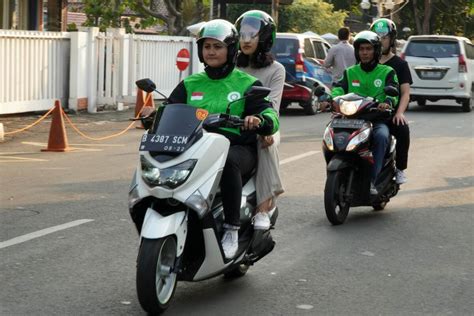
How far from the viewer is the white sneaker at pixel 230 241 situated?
20.4 ft

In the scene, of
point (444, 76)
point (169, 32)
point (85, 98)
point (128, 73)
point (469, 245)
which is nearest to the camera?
point (469, 245)

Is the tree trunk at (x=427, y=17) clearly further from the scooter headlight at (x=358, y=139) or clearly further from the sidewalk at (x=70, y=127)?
the scooter headlight at (x=358, y=139)

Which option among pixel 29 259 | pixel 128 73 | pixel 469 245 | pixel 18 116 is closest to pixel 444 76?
pixel 128 73

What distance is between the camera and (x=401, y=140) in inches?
399

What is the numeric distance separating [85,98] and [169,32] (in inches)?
A: 535

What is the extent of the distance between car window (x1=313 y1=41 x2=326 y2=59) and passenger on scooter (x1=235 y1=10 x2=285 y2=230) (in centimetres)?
1663

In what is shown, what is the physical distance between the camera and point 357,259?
25.9 ft

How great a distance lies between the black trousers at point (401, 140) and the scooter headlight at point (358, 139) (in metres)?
→ 0.64

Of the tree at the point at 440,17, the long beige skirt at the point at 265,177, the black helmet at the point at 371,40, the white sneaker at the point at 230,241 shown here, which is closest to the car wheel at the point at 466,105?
the black helmet at the point at 371,40

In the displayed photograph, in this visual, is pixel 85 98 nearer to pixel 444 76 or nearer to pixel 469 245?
pixel 444 76

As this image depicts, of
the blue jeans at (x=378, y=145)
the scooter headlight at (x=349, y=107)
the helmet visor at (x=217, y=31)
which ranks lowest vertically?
the blue jeans at (x=378, y=145)

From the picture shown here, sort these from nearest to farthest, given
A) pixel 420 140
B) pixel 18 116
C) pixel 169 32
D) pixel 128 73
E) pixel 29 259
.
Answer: pixel 29 259 → pixel 420 140 → pixel 18 116 → pixel 128 73 → pixel 169 32

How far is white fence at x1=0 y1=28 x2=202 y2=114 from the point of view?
1838 cm

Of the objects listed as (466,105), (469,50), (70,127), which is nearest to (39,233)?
(70,127)
